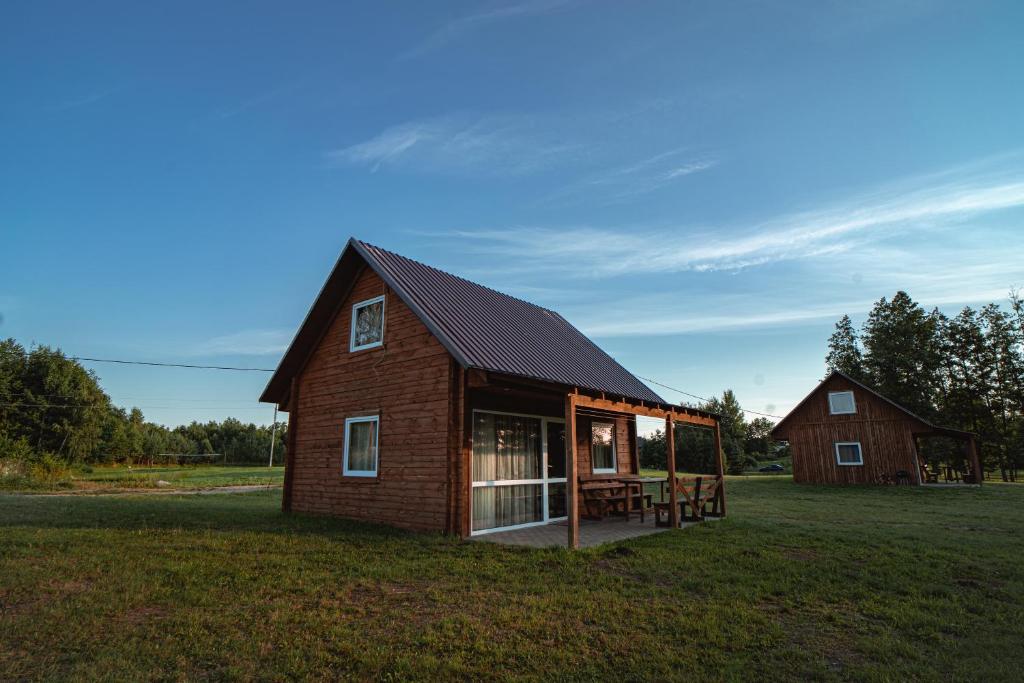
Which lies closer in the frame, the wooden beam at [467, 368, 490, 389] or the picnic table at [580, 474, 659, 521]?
the wooden beam at [467, 368, 490, 389]

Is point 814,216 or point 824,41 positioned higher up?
point 824,41

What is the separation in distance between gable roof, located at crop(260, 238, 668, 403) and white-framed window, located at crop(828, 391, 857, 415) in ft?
56.0

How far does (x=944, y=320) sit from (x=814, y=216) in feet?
116

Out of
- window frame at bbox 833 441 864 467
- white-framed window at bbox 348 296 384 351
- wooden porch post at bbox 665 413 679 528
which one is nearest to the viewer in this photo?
wooden porch post at bbox 665 413 679 528

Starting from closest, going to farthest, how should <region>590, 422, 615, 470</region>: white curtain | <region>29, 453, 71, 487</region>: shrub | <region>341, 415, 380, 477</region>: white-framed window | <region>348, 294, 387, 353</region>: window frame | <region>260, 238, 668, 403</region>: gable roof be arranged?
<region>260, 238, 668, 403</region>: gable roof → <region>341, 415, 380, 477</region>: white-framed window → <region>348, 294, 387, 353</region>: window frame → <region>590, 422, 615, 470</region>: white curtain → <region>29, 453, 71, 487</region>: shrub

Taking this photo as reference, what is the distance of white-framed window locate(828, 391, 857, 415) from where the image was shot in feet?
85.9

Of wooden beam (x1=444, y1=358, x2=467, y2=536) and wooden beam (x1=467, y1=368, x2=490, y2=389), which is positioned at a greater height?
wooden beam (x1=467, y1=368, x2=490, y2=389)

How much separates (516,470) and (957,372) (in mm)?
39942

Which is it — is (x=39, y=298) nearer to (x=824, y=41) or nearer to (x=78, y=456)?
(x=824, y=41)

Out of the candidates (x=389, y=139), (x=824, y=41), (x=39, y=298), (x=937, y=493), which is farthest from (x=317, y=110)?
(x=937, y=493)

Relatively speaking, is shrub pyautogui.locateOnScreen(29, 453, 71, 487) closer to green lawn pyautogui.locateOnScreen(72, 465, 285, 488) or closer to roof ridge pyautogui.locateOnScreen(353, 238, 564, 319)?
green lawn pyautogui.locateOnScreen(72, 465, 285, 488)

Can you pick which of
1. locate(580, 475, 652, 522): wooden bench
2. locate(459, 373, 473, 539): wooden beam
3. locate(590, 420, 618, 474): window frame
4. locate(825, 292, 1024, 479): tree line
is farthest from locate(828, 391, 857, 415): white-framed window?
locate(459, 373, 473, 539): wooden beam

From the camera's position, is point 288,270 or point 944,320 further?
point 944,320

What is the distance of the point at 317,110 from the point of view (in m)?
11.8
